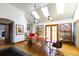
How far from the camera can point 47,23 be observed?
6.38ft

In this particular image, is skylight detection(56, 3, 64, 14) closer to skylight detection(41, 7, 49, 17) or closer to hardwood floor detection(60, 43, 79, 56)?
skylight detection(41, 7, 49, 17)

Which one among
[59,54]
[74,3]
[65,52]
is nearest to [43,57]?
[59,54]

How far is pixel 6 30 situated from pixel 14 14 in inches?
14.7

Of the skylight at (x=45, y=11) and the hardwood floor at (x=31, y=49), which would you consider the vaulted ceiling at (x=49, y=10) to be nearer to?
the skylight at (x=45, y=11)

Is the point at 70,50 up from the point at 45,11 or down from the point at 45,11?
down

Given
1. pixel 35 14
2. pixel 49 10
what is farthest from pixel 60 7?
pixel 35 14

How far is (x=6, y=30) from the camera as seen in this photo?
1.87 meters

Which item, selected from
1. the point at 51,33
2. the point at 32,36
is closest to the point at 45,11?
the point at 51,33

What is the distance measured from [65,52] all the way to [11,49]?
1.11m

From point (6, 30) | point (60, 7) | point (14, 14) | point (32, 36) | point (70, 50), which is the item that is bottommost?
point (70, 50)

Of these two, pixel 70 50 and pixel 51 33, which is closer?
pixel 70 50

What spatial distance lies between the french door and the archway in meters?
0.75

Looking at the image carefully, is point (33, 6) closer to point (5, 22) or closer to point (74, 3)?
point (5, 22)

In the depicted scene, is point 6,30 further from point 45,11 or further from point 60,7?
point 60,7
